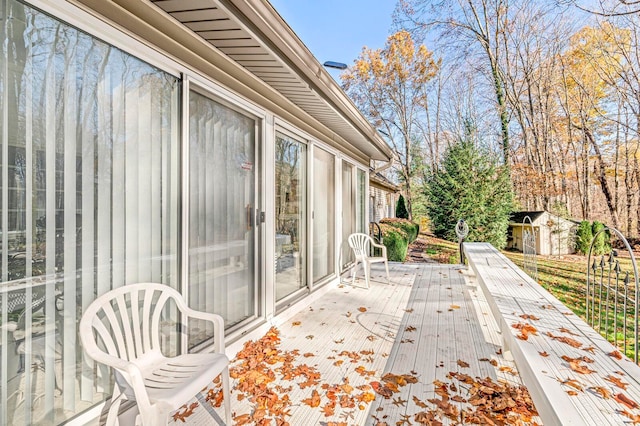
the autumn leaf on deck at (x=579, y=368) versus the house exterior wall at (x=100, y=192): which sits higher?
the house exterior wall at (x=100, y=192)

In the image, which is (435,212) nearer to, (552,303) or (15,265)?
(552,303)

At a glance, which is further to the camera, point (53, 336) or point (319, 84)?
point (319, 84)

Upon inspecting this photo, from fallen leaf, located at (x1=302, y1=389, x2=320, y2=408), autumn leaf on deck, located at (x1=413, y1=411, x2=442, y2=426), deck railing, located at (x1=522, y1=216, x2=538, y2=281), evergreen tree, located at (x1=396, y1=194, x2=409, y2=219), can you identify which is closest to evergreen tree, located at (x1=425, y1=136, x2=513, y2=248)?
deck railing, located at (x1=522, y1=216, x2=538, y2=281)

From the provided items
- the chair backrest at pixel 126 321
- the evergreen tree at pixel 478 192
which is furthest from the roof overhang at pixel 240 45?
the evergreen tree at pixel 478 192

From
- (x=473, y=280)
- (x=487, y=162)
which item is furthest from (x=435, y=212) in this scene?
(x=473, y=280)

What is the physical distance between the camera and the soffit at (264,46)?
6.44ft

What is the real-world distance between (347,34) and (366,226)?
1177cm

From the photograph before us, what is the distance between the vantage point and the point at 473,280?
5.89 m

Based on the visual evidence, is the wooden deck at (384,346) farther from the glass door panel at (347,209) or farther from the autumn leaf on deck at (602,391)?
the glass door panel at (347,209)

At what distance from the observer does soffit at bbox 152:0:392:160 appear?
1962mm

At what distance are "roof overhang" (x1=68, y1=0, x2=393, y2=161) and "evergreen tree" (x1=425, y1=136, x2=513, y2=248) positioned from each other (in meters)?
7.46

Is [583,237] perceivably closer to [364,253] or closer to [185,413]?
[364,253]

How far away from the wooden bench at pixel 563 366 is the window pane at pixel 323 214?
101 inches

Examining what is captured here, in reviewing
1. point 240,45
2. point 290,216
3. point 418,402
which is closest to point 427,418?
point 418,402
